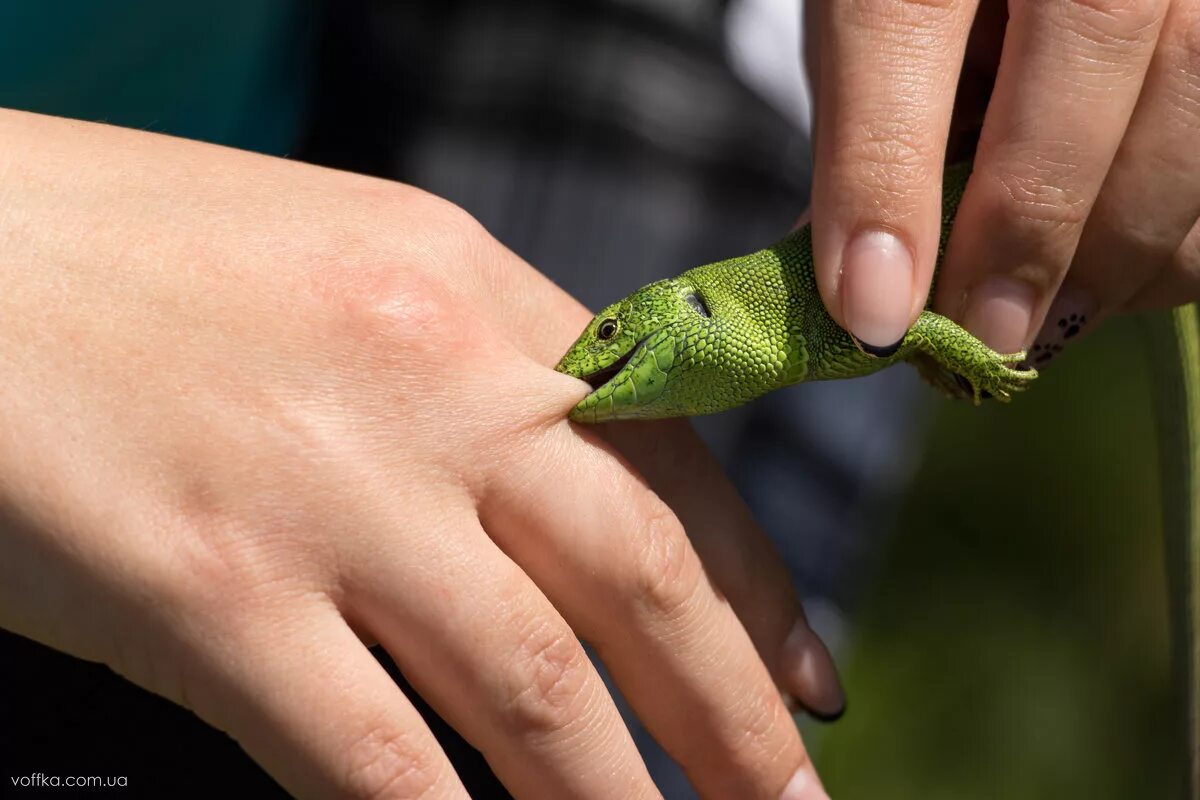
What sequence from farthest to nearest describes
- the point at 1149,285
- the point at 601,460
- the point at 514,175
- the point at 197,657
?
1. the point at 514,175
2. the point at 1149,285
3. the point at 601,460
4. the point at 197,657

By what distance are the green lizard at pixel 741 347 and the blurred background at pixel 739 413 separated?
75 centimetres

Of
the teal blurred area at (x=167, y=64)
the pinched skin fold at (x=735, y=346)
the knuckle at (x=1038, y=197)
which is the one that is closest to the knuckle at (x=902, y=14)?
the knuckle at (x=1038, y=197)

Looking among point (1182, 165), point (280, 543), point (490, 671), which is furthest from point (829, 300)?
point (280, 543)

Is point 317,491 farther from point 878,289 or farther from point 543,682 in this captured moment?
point 878,289

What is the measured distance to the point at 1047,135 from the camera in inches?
72.9

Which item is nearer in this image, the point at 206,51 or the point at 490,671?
the point at 490,671

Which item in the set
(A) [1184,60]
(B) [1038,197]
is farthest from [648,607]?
(A) [1184,60]

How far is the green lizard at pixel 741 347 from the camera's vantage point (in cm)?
182

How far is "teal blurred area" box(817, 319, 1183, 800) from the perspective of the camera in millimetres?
4043

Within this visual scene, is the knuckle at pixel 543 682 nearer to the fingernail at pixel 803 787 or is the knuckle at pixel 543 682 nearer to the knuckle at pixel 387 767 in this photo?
the knuckle at pixel 387 767

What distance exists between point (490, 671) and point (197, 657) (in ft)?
1.33

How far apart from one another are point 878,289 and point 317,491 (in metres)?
0.94

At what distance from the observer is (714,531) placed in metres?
2.04

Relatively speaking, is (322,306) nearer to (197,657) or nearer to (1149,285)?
(197,657)
